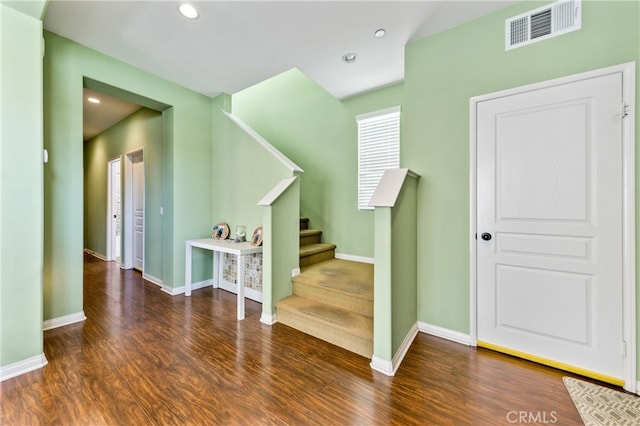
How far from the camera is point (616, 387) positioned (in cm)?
168

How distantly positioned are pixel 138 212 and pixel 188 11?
3788mm

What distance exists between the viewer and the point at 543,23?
1.94 metres

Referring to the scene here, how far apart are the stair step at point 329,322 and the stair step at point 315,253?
60 cm

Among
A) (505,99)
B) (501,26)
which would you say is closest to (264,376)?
(505,99)

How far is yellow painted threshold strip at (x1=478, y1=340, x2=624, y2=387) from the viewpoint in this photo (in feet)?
5.63

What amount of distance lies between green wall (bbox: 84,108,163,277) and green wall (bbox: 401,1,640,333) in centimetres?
368

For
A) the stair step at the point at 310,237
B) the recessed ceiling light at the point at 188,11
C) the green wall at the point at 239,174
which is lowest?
the stair step at the point at 310,237

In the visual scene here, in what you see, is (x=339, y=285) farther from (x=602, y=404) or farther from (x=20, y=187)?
(x=20, y=187)

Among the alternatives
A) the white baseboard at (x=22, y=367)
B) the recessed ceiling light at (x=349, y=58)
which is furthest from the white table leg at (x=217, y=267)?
the recessed ceiling light at (x=349, y=58)

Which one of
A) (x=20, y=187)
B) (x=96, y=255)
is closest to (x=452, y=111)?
(x=20, y=187)

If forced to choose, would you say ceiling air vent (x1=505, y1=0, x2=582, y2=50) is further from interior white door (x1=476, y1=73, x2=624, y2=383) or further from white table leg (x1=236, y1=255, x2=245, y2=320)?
white table leg (x1=236, y1=255, x2=245, y2=320)

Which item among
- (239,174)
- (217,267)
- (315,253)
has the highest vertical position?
(239,174)

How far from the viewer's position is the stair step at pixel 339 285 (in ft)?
7.86

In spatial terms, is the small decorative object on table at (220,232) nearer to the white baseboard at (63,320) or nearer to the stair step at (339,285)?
the stair step at (339,285)
